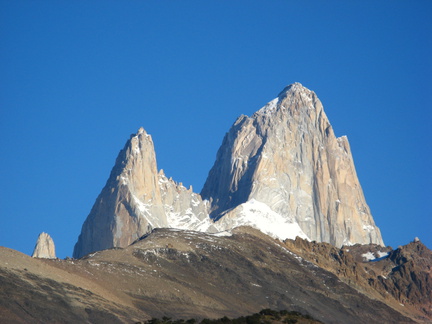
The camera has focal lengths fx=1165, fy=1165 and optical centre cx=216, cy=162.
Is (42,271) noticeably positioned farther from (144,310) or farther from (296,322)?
(296,322)

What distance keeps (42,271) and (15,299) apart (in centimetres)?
1953

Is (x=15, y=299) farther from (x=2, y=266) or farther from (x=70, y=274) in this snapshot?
(x=70, y=274)

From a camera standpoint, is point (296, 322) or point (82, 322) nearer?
point (296, 322)

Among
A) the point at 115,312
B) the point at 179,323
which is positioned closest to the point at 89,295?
the point at 115,312

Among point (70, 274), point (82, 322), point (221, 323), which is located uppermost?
point (70, 274)

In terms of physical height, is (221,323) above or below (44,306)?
below

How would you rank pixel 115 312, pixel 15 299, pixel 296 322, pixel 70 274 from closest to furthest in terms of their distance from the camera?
pixel 296 322
pixel 15 299
pixel 115 312
pixel 70 274

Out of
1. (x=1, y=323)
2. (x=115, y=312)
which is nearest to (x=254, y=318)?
(x=1, y=323)

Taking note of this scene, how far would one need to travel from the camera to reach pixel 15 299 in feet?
555

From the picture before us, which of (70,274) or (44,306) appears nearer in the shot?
(44,306)

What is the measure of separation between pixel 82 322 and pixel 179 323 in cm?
5147

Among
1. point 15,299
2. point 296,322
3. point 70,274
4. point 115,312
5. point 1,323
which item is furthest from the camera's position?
point 70,274

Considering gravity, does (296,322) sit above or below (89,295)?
below

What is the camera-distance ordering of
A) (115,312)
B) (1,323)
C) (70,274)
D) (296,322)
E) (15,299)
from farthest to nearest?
(70,274) → (115,312) → (15,299) → (1,323) → (296,322)
